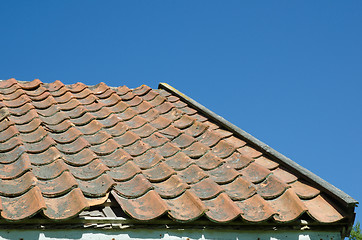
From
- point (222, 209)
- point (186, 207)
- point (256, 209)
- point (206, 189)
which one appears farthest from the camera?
point (206, 189)

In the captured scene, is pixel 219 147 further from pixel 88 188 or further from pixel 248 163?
pixel 88 188

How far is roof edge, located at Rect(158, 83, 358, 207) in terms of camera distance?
444cm

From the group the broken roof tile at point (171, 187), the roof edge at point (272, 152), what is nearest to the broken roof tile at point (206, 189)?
the broken roof tile at point (171, 187)

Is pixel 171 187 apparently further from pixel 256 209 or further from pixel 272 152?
pixel 272 152

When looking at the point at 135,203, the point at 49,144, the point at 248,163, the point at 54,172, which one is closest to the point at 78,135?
the point at 49,144

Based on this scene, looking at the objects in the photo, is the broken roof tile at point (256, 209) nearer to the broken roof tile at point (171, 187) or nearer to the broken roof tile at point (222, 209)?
the broken roof tile at point (222, 209)

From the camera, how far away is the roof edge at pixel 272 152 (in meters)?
4.44

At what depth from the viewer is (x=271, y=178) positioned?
4.73 metres

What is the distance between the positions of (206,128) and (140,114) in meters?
0.88

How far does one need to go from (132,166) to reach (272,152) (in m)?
1.77

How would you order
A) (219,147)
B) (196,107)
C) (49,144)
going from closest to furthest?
(49,144), (219,147), (196,107)

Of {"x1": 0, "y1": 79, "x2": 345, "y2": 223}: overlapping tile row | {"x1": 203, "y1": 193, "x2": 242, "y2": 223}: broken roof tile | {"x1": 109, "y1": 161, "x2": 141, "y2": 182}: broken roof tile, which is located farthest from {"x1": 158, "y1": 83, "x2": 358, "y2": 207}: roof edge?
{"x1": 109, "y1": 161, "x2": 141, "y2": 182}: broken roof tile

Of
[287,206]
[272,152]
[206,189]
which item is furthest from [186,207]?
[272,152]

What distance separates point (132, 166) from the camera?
4.35 metres
